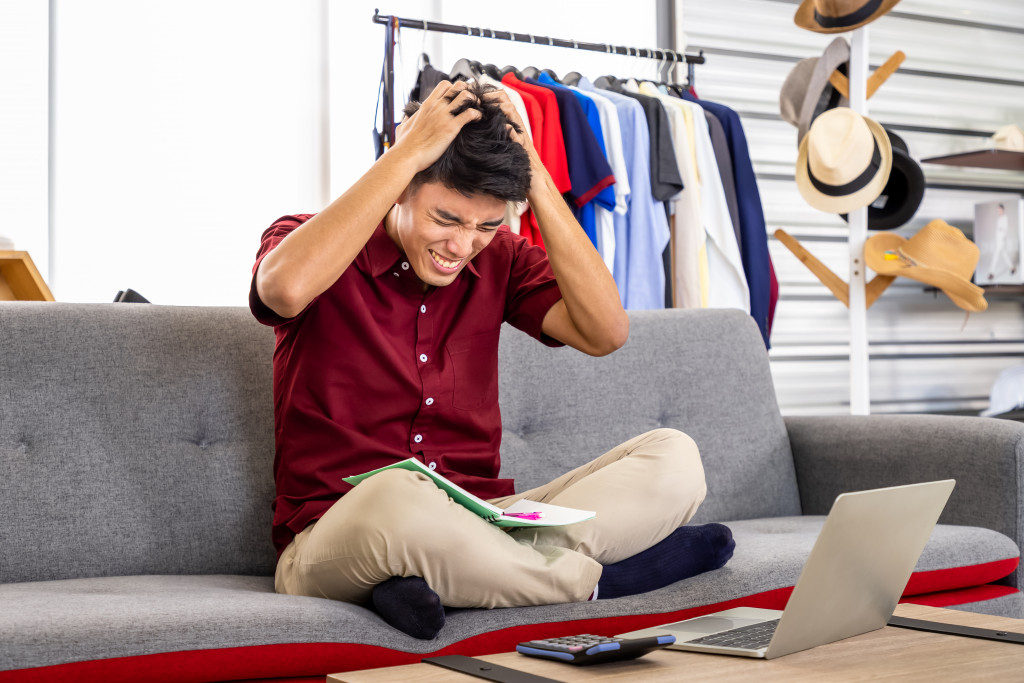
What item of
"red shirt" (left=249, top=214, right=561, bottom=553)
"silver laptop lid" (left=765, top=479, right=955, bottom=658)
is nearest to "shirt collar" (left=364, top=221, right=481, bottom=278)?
"red shirt" (left=249, top=214, right=561, bottom=553)

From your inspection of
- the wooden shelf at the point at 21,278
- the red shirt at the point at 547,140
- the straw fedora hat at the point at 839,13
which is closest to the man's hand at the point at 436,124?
the wooden shelf at the point at 21,278

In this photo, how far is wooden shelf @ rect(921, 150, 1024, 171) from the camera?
3969 millimetres

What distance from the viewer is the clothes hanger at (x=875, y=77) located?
3.28 metres

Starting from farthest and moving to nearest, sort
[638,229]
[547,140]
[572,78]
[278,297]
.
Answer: [572,78]
[638,229]
[547,140]
[278,297]

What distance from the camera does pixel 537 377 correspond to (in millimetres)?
2016

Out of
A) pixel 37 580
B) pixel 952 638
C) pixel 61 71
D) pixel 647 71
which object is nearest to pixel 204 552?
pixel 37 580

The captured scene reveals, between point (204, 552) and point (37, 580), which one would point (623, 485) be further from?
point (37, 580)

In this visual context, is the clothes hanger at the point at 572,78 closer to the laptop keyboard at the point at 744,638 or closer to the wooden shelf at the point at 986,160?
the wooden shelf at the point at 986,160

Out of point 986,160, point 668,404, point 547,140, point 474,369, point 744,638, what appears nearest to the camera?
point 744,638

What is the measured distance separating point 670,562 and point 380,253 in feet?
2.18

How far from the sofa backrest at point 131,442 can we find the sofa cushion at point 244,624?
0.08 meters

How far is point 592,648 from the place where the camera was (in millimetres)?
1006

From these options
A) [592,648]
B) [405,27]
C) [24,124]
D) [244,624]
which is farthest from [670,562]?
[24,124]

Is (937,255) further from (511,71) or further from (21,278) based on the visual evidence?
(21,278)
